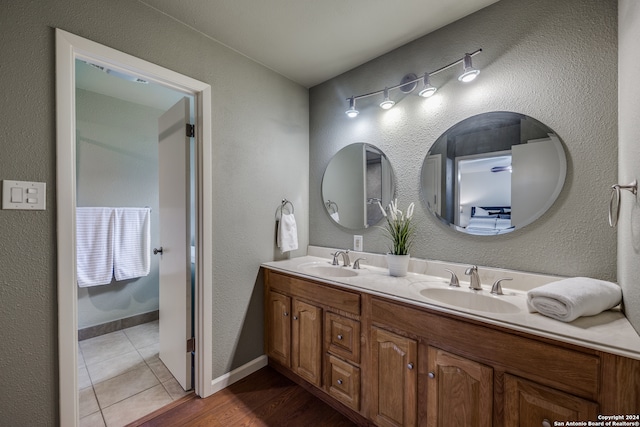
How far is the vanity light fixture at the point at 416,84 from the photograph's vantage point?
140cm

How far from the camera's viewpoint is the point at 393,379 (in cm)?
126

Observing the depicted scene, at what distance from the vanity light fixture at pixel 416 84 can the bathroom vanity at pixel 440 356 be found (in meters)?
1.10

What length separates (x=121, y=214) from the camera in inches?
100

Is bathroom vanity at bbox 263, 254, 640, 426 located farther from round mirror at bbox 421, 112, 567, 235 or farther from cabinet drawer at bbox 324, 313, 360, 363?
round mirror at bbox 421, 112, 567, 235

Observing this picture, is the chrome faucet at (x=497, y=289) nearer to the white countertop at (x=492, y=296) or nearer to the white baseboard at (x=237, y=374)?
the white countertop at (x=492, y=296)

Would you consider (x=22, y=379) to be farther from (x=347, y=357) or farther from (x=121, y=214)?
(x=121, y=214)

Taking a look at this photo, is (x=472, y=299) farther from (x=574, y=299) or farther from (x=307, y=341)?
(x=307, y=341)

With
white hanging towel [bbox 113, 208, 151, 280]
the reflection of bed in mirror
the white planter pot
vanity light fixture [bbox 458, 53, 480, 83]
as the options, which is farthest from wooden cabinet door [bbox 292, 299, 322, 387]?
white hanging towel [bbox 113, 208, 151, 280]

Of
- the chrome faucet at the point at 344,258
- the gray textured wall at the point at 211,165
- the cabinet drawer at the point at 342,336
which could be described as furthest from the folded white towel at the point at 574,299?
the gray textured wall at the point at 211,165

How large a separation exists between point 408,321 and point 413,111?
52.7 inches

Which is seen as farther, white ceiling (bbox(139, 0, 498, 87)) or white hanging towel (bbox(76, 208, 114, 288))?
white hanging towel (bbox(76, 208, 114, 288))

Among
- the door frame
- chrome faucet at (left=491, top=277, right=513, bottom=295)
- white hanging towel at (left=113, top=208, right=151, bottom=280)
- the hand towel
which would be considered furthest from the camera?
white hanging towel at (left=113, top=208, right=151, bottom=280)

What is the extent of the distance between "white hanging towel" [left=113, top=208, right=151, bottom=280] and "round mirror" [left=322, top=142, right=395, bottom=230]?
1.93 m

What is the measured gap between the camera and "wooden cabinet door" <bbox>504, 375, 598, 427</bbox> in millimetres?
824
